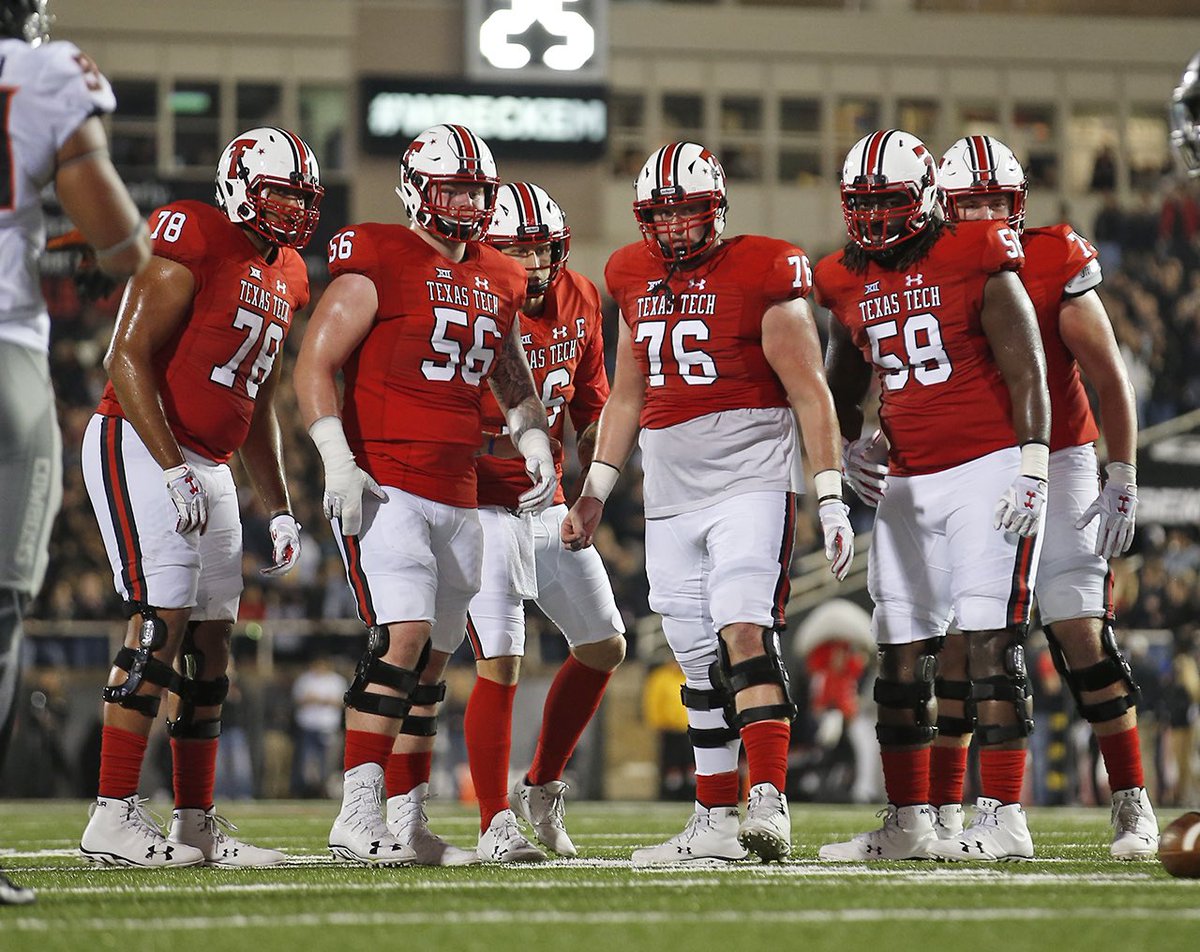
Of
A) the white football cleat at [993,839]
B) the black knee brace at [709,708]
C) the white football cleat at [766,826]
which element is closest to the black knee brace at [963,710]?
the white football cleat at [993,839]

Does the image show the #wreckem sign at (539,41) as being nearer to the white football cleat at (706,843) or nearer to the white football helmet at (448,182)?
the white football helmet at (448,182)

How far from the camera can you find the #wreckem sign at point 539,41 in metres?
21.4

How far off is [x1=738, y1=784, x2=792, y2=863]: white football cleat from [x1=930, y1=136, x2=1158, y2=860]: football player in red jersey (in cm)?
82

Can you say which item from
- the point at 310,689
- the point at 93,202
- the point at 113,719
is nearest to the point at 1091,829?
the point at 113,719

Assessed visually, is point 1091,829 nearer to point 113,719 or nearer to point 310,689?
point 113,719

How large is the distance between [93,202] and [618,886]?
6.95 ft

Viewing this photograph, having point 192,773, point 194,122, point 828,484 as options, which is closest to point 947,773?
point 828,484

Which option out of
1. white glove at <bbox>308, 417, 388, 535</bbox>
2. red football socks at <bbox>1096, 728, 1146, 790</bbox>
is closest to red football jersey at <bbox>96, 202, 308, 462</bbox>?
white glove at <bbox>308, 417, 388, 535</bbox>

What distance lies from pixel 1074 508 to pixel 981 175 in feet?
3.87

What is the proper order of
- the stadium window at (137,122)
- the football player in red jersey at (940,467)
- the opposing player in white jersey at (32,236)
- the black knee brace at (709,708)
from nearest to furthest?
the opposing player in white jersey at (32,236)
the football player in red jersey at (940,467)
the black knee brace at (709,708)
the stadium window at (137,122)

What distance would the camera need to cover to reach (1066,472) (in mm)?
6008

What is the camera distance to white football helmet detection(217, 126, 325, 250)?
5.68m

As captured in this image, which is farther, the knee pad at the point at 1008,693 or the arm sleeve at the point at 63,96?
the knee pad at the point at 1008,693

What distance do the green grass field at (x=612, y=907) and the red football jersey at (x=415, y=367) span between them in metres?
1.20
